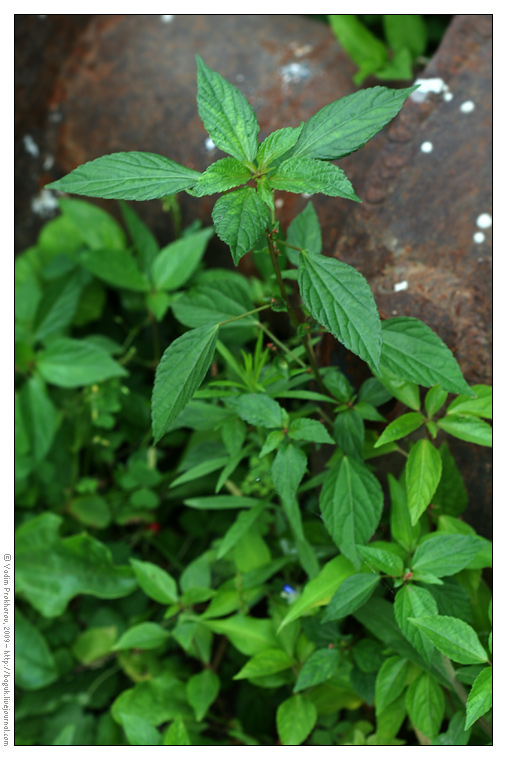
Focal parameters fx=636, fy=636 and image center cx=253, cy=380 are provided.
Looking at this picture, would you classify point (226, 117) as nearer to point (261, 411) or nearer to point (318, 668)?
point (261, 411)

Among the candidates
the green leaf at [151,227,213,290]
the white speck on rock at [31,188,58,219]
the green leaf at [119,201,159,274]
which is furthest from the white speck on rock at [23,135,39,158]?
the green leaf at [151,227,213,290]

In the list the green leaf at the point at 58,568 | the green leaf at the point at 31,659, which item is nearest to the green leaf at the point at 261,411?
the green leaf at the point at 58,568

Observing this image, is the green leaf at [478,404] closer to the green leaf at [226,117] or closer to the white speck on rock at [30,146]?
the green leaf at [226,117]

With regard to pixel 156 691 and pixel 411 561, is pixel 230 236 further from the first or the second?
pixel 156 691

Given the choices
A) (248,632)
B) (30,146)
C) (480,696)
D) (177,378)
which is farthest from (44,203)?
(480,696)

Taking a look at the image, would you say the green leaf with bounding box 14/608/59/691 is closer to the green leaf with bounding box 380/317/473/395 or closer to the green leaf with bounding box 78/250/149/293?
the green leaf with bounding box 78/250/149/293

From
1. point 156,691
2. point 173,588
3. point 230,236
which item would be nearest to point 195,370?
point 230,236

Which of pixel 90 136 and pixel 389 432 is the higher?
pixel 90 136
